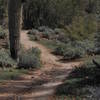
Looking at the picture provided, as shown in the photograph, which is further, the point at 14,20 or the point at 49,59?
the point at 49,59

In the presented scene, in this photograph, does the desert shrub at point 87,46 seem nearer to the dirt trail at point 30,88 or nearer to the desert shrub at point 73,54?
the desert shrub at point 73,54

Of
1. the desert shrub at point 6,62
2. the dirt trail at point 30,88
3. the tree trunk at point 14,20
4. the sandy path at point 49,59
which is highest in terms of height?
the tree trunk at point 14,20

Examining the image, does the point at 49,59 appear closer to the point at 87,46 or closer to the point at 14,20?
the point at 87,46

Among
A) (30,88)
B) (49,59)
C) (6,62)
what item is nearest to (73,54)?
(49,59)

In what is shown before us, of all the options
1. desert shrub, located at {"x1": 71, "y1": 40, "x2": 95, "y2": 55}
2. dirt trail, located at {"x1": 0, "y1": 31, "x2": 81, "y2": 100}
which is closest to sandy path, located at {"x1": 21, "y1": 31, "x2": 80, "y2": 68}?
desert shrub, located at {"x1": 71, "y1": 40, "x2": 95, "y2": 55}

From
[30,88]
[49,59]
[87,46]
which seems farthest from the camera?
[87,46]

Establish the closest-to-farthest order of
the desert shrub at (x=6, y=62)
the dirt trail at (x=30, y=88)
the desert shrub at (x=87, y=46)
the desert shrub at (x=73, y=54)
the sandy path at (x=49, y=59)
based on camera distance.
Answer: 1. the dirt trail at (x=30, y=88)
2. the desert shrub at (x=6, y=62)
3. the sandy path at (x=49, y=59)
4. the desert shrub at (x=73, y=54)
5. the desert shrub at (x=87, y=46)

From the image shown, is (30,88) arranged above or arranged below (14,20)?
below

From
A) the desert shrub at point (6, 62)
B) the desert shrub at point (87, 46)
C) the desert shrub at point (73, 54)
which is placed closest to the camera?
the desert shrub at point (6, 62)

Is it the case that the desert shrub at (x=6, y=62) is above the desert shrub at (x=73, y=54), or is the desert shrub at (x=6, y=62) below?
above

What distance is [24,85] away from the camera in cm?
1207

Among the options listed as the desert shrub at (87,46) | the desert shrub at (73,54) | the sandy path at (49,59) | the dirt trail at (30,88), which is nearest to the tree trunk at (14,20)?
the dirt trail at (30,88)

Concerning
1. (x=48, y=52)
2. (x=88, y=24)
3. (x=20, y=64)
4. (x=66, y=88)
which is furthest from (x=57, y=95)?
(x=88, y=24)

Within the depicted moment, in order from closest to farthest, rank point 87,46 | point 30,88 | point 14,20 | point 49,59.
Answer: point 30,88 < point 14,20 < point 49,59 < point 87,46
